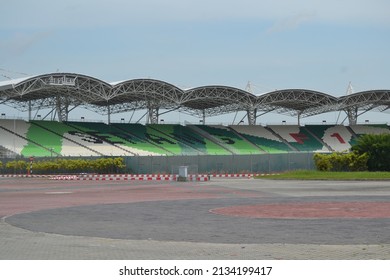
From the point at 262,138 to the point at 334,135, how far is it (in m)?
11.9

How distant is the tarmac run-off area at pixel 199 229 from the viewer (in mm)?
12124

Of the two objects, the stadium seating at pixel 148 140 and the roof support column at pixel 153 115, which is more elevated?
the roof support column at pixel 153 115

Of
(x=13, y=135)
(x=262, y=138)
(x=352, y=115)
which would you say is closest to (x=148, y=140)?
(x=13, y=135)

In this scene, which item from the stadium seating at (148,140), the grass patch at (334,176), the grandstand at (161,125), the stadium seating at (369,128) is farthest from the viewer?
the stadium seating at (369,128)

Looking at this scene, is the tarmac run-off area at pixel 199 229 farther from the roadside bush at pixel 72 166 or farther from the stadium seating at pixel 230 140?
the stadium seating at pixel 230 140

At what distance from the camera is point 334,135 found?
9575 cm

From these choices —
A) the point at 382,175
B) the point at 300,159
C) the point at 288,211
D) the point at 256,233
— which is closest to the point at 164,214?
the point at 288,211

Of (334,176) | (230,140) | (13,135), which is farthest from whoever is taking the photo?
(230,140)

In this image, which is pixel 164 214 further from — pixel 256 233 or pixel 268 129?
pixel 268 129

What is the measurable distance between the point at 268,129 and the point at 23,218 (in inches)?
3092

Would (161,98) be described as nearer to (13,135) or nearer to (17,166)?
(13,135)

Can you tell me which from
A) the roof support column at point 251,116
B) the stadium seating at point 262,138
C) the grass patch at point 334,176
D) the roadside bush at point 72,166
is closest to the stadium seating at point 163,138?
the stadium seating at point 262,138

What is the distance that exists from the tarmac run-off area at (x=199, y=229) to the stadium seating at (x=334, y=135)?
67.5 meters

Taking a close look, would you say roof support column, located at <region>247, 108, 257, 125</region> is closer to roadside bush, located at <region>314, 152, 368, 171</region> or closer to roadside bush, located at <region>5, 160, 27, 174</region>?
roadside bush, located at <region>314, 152, 368, 171</region>
